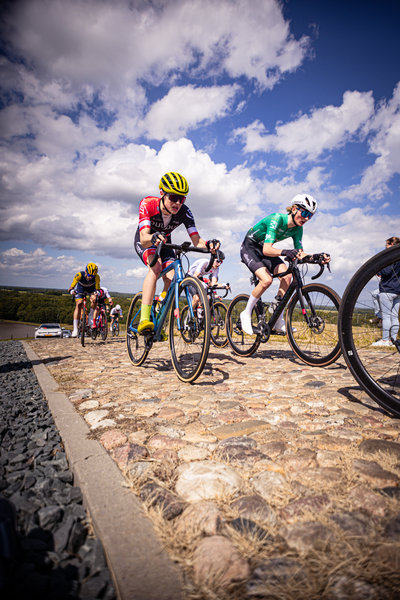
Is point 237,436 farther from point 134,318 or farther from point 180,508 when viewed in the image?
point 134,318

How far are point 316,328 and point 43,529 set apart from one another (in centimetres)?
415

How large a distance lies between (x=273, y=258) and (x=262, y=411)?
3.60 m

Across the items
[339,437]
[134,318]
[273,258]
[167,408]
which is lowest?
[167,408]

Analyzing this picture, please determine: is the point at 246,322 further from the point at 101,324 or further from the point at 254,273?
the point at 101,324

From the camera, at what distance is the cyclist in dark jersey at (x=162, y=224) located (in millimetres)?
4004

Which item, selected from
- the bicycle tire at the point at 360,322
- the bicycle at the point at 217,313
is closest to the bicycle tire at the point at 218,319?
the bicycle at the point at 217,313

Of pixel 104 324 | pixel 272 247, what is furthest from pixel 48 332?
pixel 272 247

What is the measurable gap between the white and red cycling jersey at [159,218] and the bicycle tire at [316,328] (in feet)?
7.08

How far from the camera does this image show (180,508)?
1.23m

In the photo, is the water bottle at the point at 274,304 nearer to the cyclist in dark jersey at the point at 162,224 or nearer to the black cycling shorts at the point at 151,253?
the cyclist in dark jersey at the point at 162,224

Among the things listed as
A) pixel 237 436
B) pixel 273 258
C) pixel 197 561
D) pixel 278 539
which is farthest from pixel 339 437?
pixel 273 258

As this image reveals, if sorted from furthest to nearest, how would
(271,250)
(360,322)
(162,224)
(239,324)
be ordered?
(239,324) → (271,250) → (162,224) → (360,322)

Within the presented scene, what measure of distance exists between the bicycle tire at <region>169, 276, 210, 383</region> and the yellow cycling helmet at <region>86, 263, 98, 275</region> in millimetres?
7361

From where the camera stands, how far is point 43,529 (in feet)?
3.76
